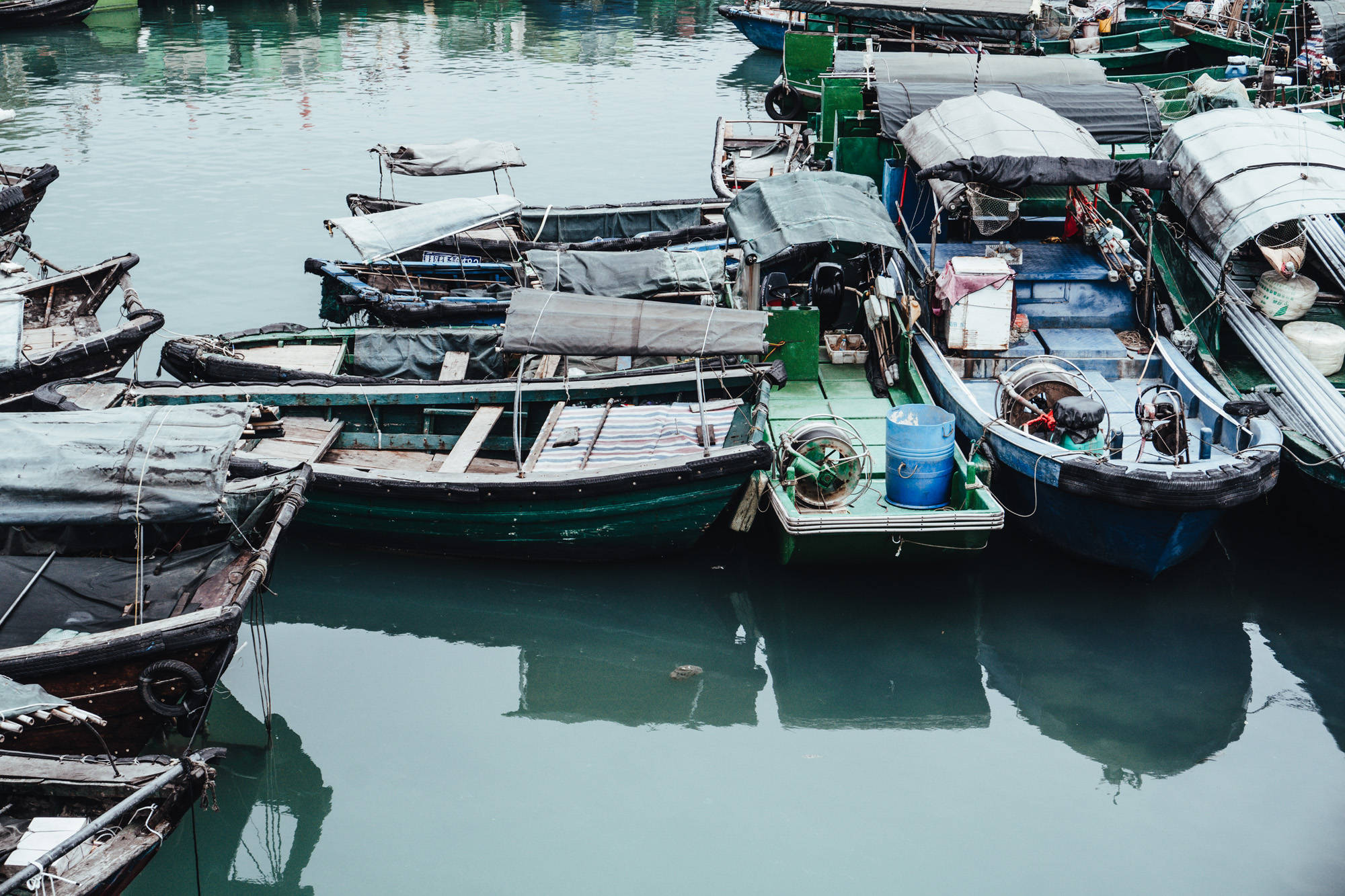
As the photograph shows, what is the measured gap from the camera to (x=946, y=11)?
23.5 metres

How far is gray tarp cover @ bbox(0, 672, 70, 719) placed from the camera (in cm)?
645

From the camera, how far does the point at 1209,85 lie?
1841cm

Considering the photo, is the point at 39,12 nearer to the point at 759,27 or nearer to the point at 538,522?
the point at 759,27

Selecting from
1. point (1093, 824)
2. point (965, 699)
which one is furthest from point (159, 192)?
point (1093, 824)

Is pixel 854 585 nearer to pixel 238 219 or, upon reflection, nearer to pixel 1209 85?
pixel 1209 85

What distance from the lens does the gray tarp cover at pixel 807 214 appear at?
1114 cm

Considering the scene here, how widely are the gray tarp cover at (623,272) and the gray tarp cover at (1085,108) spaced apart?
2.90m

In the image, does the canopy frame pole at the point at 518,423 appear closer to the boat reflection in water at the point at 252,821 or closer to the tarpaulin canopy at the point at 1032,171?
the boat reflection in water at the point at 252,821

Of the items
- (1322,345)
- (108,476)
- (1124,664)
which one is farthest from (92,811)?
(1322,345)

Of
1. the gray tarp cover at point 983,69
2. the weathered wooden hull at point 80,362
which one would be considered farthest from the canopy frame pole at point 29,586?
the gray tarp cover at point 983,69

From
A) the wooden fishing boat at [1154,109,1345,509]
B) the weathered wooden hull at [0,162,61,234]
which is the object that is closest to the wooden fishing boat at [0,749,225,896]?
the wooden fishing boat at [1154,109,1345,509]

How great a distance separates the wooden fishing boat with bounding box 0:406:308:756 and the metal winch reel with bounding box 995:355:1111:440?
6.06 metres

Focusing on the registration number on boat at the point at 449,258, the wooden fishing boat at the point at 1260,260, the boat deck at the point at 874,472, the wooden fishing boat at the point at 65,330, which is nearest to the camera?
the boat deck at the point at 874,472

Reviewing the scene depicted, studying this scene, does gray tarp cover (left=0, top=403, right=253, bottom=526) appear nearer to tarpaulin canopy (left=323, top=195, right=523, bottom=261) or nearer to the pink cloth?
tarpaulin canopy (left=323, top=195, right=523, bottom=261)
